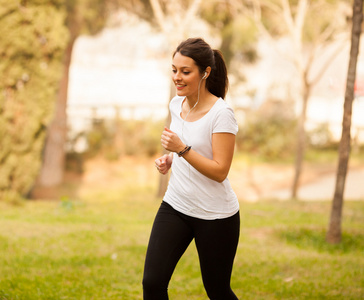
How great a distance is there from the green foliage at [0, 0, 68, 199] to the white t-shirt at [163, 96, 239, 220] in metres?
6.85

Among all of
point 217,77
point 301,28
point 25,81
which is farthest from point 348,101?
point 301,28

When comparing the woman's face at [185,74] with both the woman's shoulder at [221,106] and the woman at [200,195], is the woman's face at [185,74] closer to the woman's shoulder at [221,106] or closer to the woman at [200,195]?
the woman at [200,195]

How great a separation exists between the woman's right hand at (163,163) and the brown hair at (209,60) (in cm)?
48

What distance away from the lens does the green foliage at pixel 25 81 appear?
30.0 feet

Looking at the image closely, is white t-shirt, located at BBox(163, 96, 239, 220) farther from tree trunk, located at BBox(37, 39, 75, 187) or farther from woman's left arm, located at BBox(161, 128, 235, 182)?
tree trunk, located at BBox(37, 39, 75, 187)

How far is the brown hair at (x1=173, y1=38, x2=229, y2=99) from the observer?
112 inches

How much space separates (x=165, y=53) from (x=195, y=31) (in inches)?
128

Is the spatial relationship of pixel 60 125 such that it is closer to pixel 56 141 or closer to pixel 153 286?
pixel 56 141

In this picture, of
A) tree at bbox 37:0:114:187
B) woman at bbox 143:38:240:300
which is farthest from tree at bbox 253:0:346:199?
woman at bbox 143:38:240:300

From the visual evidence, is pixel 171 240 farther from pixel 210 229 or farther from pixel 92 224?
pixel 92 224

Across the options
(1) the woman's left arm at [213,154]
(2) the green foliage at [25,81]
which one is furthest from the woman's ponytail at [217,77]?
(2) the green foliage at [25,81]

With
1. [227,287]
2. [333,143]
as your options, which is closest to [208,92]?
[227,287]

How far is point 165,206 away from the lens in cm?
300

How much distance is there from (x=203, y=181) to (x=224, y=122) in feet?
1.16
